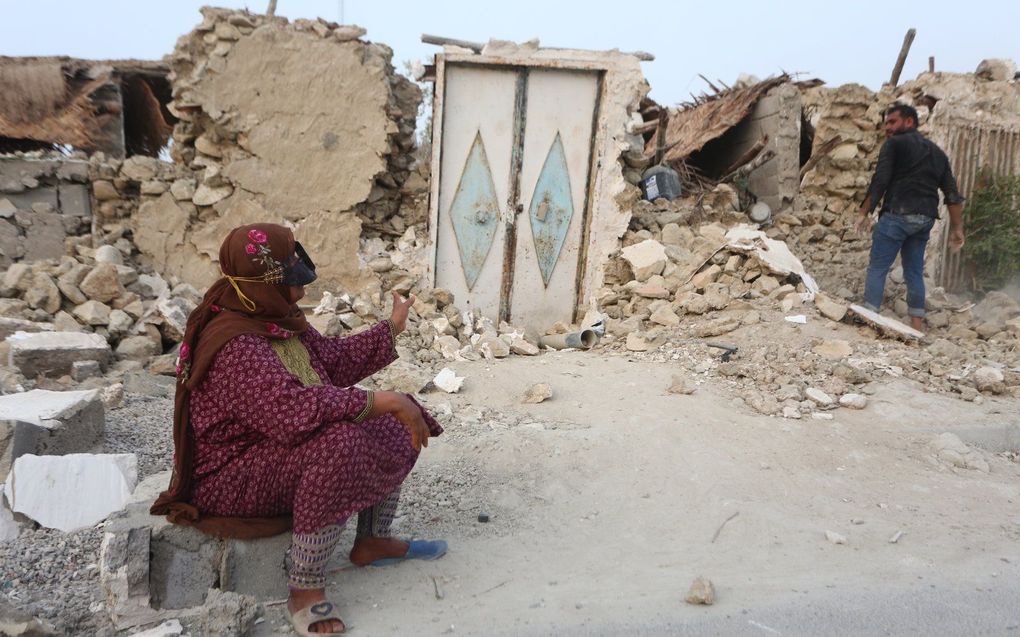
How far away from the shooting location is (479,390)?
14.9 ft

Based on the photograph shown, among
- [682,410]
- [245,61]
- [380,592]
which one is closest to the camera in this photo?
[380,592]

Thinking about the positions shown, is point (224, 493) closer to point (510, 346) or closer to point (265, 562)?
point (265, 562)

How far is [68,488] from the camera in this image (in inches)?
95.6

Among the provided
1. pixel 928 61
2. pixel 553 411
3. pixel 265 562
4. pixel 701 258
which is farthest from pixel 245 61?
pixel 928 61

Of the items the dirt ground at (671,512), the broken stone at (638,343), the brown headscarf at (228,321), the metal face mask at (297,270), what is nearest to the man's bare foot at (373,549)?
the dirt ground at (671,512)

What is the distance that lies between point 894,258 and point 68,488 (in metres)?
5.59

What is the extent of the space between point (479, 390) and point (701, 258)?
2697 mm

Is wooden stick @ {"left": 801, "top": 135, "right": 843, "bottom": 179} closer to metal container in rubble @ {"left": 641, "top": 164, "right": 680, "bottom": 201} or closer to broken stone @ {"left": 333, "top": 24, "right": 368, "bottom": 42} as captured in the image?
metal container in rubble @ {"left": 641, "top": 164, "right": 680, "bottom": 201}

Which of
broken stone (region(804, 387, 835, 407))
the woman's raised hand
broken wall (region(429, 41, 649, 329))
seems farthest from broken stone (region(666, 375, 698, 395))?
the woman's raised hand

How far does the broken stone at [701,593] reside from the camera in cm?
203

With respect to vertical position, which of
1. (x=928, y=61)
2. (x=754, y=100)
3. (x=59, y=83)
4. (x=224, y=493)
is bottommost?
(x=224, y=493)

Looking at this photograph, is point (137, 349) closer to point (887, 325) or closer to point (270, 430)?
point (270, 430)

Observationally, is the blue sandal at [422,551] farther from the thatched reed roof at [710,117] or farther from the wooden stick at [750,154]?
the wooden stick at [750,154]

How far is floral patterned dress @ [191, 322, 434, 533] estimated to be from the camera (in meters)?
1.88
